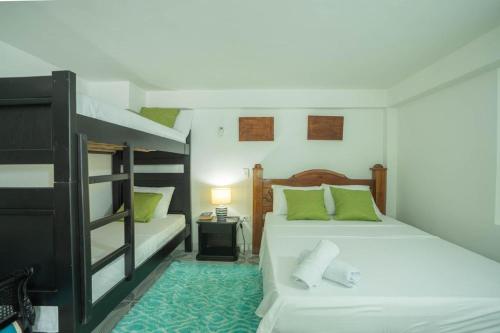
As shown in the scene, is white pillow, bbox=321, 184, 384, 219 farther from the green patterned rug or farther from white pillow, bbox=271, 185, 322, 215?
the green patterned rug

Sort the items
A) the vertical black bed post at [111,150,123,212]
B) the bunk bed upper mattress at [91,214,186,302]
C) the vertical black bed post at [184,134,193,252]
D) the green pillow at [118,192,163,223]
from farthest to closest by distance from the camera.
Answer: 1. the vertical black bed post at [184,134,193,252]
2. the vertical black bed post at [111,150,123,212]
3. the green pillow at [118,192,163,223]
4. the bunk bed upper mattress at [91,214,186,302]

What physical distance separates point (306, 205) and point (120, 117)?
7.14 ft

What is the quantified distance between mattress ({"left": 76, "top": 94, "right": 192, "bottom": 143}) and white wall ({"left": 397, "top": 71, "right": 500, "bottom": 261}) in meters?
2.95

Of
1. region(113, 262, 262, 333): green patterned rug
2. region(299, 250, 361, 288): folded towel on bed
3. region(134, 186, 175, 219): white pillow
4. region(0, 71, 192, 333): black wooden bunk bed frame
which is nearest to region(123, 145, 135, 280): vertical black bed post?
region(0, 71, 192, 333): black wooden bunk bed frame

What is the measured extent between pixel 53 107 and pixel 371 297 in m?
1.81

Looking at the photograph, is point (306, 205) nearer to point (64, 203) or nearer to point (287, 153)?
point (287, 153)

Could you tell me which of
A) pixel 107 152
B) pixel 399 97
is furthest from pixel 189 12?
pixel 399 97

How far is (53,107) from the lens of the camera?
1207 mm

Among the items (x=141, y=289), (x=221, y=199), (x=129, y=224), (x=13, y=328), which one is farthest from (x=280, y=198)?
(x=13, y=328)

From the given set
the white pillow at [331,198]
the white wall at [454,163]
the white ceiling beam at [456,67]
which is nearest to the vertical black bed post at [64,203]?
the white pillow at [331,198]

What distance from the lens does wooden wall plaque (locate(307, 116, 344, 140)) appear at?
364cm

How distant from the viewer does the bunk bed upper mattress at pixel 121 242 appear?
1.55 metres

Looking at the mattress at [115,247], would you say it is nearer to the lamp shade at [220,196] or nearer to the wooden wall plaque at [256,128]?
the lamp shade at [220,196]

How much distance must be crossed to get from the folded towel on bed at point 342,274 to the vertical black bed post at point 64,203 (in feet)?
4.34
